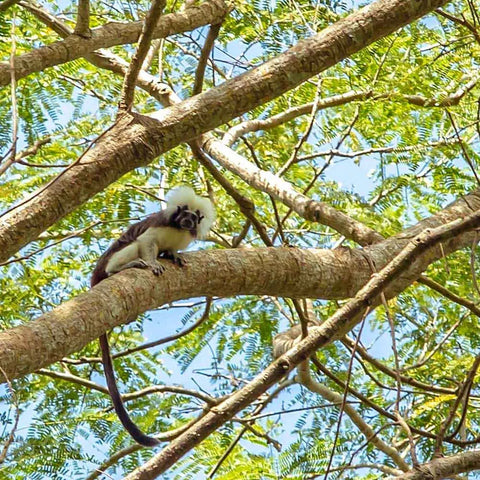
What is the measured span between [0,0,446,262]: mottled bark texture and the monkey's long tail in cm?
145

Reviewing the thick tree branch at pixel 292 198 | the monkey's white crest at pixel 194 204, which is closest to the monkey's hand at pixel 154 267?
the thick tree branch at pixel 292 198

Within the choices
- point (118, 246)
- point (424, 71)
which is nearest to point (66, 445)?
point (118, 246)

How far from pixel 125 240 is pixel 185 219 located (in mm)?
511

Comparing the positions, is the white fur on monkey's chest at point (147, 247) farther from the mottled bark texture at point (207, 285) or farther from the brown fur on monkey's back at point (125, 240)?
the mottled bark texture at point (207, 285)

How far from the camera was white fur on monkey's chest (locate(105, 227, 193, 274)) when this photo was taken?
216 inches

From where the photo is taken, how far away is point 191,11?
19.8 ft

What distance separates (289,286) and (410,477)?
1.82m

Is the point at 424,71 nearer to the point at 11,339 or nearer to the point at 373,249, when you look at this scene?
the point at 373,249

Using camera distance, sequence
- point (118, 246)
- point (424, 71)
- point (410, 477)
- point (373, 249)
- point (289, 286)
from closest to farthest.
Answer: point (410, 477) < point (289, 286) < point (373, 249) < point (118, 246) < point (424, 71)

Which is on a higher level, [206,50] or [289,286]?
[206,50]

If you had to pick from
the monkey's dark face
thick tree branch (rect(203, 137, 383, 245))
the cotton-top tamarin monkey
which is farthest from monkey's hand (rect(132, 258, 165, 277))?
Result: thick tree branch (rect(203, 137, 383, 245))

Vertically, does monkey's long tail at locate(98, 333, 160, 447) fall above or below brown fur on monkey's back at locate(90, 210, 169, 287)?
below

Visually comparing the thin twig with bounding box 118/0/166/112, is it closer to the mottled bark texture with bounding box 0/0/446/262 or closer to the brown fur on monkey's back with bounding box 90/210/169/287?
the mottled bark texture with bounding box 0/0/446/262

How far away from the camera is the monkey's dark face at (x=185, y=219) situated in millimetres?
6176
